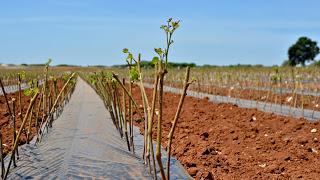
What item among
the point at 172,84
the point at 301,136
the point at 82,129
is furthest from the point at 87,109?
the point at 172,84

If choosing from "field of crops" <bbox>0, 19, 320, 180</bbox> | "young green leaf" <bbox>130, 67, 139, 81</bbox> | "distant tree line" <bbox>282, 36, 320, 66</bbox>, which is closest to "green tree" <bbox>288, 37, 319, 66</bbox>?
"distant tree line" <bbox>282, 36, 320, 66</bbox>

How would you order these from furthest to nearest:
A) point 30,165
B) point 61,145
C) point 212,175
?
point 61,145
point 30,165
point 212,175

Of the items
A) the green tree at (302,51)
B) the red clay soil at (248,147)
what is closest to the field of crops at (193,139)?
the red clay soil at (248,147)

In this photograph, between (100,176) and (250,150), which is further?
(250,150)

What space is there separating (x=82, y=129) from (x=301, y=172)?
3992 millimetres

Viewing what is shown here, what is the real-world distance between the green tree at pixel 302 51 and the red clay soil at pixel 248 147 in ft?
186

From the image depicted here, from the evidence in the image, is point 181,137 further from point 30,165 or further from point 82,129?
point 30,165

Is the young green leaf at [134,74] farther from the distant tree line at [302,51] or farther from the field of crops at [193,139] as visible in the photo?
the distant tree line at [302,51]

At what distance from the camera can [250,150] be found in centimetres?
568

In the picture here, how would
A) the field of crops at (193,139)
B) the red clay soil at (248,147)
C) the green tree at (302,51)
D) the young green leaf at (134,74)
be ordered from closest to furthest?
the field of crops at (193,139), the young green leaf at (134,74), the red clay soil at (248,147), the green tree at (302,51)

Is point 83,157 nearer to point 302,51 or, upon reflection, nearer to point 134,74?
point 134,74

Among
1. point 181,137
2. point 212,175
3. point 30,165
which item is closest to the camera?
point 212,175

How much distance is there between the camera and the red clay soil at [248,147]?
4.56 m

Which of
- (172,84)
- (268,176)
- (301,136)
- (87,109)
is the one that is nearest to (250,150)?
(301,136)
